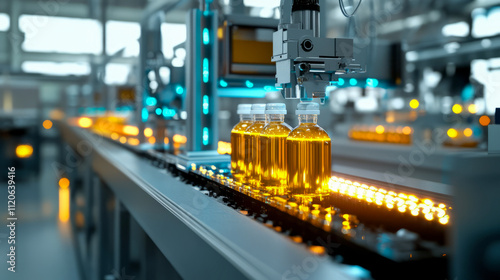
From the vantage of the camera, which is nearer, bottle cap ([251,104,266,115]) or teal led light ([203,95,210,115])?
bottle cap ([251,104,266,115])

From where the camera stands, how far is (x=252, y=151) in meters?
1.34

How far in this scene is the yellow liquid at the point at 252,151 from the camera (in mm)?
1303

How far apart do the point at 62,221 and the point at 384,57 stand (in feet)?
12.3

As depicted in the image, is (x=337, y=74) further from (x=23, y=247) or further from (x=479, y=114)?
(x=479, y=114)

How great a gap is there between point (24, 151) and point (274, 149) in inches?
289

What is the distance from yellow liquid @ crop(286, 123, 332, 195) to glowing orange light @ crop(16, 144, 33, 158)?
24.4ft

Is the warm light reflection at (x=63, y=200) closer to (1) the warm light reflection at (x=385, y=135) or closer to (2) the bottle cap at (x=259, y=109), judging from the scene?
(1) the warm light reflection at (x=385, y=135)

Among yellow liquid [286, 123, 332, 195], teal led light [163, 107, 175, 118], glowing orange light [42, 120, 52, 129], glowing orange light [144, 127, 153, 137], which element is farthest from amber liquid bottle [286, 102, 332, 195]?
glowing orange light [42, 120, 52, 129]

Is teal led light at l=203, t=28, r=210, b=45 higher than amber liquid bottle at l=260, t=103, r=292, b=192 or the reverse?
higher

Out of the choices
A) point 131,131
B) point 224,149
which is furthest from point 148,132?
point 224,149

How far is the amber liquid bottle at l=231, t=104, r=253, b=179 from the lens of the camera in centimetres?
143

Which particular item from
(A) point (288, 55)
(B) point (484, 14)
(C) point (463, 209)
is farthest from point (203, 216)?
(B) point (484, 14)

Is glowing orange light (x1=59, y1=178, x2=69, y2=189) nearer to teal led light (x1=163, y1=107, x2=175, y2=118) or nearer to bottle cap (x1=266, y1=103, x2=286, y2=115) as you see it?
teal led light (x1=163, y1=107, x2=175, y2=118)

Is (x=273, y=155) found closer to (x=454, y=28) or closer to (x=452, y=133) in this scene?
(x=452, y=133)
